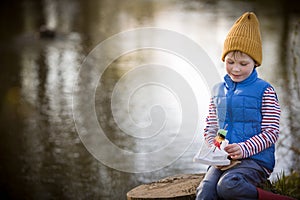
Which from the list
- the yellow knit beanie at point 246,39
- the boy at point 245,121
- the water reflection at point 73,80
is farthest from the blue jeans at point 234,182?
the water reflection at point 73,80

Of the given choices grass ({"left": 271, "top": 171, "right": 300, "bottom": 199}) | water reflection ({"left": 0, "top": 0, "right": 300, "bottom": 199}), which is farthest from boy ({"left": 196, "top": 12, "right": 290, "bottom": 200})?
water reflection ({"left": 0, "top": 0, "right": 300, "bottom": 199})

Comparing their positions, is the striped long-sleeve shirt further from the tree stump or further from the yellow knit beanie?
the tree stump

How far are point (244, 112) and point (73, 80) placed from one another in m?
6.12

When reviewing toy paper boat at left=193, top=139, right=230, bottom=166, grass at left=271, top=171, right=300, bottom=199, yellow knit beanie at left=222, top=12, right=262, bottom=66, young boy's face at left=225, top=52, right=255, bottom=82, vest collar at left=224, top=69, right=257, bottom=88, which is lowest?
grass at left=271, top=171, right=300, bottom=199

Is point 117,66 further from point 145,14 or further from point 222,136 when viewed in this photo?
point 222,136

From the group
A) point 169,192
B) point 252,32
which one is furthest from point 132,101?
point 252,32

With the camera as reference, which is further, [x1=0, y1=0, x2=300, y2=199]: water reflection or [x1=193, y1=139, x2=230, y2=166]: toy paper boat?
[x1=0, y1=0, x2=300, y2=199]: water reflection

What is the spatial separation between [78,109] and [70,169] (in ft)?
5.89

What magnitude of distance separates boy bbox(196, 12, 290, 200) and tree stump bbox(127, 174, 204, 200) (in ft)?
1.36

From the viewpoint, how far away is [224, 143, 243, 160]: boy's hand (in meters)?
3.16

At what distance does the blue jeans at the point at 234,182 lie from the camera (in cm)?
316

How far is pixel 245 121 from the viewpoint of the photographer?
3.25m

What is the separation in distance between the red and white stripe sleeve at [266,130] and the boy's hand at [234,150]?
0.02 metres

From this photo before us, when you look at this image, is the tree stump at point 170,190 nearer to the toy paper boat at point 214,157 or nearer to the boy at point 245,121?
the boy at point 245,121
